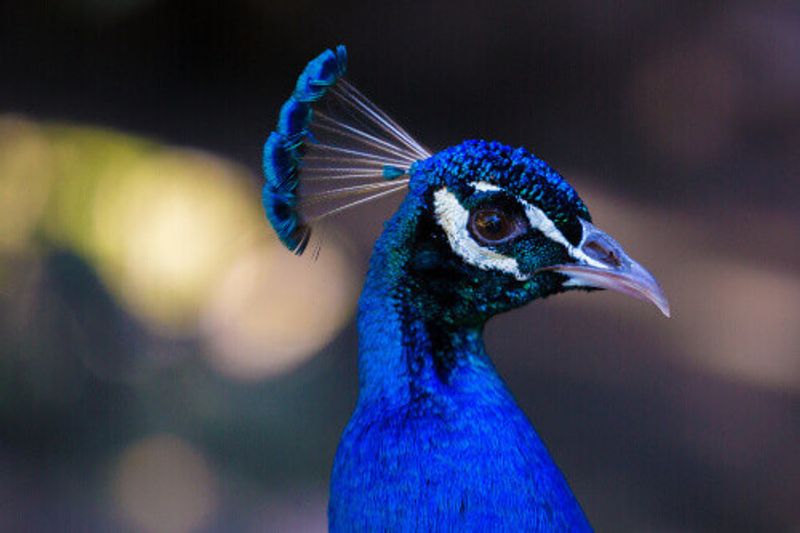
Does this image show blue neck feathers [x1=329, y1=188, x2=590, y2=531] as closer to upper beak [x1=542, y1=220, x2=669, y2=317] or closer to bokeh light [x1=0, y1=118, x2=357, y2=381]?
upper beak [x1=542, y1=220, x2=669, y2=317]

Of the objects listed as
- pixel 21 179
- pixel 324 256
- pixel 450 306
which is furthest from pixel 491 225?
pixel 21 179

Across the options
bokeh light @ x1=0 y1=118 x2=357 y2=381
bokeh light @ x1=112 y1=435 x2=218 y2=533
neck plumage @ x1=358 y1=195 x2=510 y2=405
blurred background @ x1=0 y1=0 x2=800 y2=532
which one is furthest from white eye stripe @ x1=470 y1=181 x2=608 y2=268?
bokeh light @ x1=112 y1=435 x2=218 y2=533

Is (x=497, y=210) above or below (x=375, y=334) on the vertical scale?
above

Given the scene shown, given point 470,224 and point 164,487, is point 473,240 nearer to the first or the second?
point 470,224

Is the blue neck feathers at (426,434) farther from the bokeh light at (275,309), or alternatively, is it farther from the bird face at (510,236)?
the bokeh light at (275,309)

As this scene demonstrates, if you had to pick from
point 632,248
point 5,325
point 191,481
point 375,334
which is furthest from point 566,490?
point 5,325

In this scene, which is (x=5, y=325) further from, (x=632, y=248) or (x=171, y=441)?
(x=632, y=248)

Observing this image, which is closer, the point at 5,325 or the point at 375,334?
the point at 375,334

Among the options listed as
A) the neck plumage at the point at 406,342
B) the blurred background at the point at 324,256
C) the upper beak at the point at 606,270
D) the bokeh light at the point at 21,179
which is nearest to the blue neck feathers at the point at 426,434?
the neck plumage at the point at 406,342
